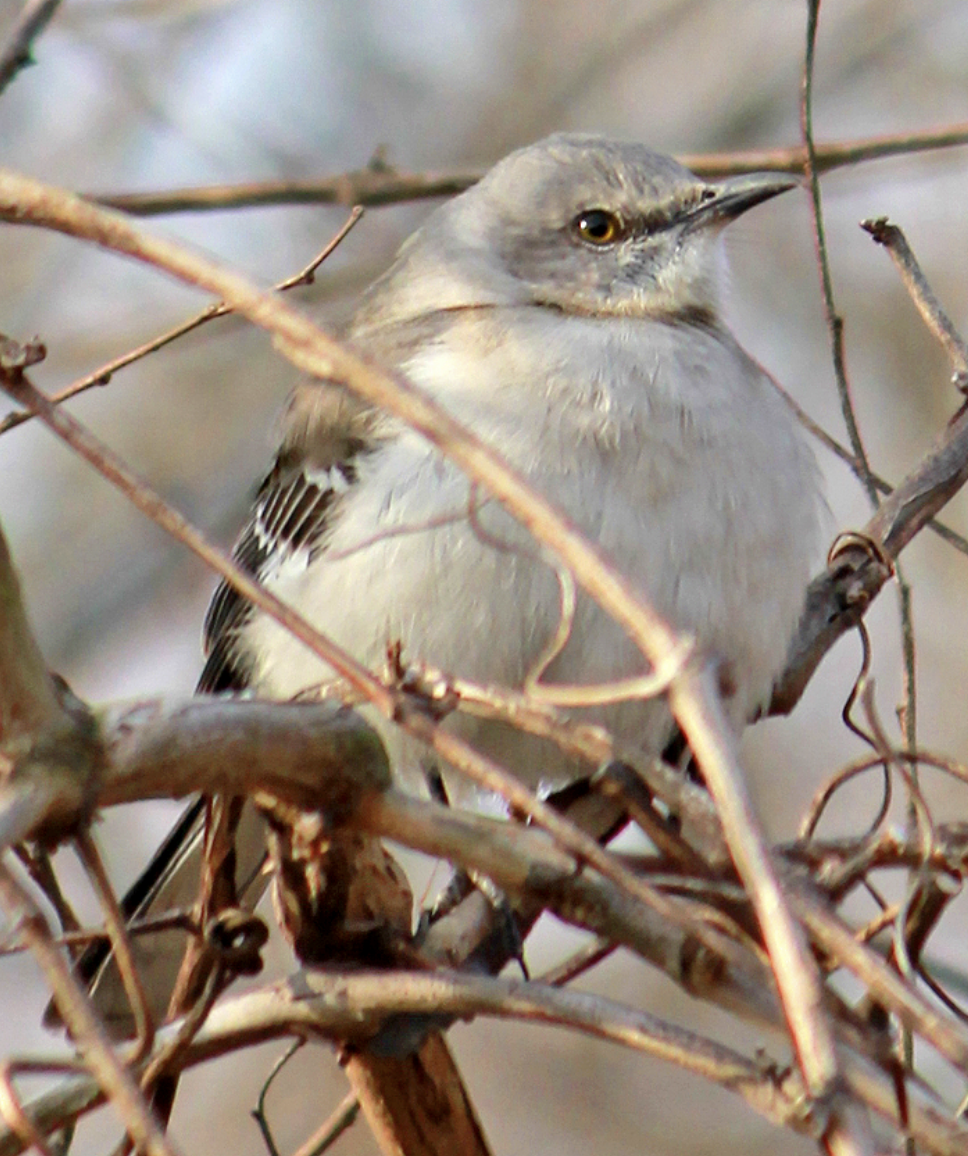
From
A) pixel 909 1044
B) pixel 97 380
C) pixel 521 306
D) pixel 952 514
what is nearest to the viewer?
pixel 909 1044

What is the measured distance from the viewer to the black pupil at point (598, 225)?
181 inches

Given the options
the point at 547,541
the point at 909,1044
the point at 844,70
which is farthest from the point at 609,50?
the point at 547,541

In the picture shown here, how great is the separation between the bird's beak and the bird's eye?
0.68 ft

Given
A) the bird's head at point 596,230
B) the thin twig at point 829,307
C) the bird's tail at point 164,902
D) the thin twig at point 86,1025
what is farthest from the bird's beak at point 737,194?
the thin twig at point 86,1025

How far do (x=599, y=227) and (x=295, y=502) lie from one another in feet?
3.72

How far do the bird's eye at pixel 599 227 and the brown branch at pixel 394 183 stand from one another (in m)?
0.25

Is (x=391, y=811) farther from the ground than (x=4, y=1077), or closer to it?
farther from the ground

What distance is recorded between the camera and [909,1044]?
8.28ft

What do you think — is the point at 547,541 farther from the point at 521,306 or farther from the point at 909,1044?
the point at 521,306

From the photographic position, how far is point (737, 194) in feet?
14.5

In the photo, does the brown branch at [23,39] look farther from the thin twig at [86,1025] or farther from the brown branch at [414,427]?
the thin twig at [86,1025]

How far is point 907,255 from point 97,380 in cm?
141

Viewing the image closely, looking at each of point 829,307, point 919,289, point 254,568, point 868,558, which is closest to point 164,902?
point 254,568

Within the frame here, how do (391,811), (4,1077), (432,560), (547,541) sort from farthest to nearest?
(432,560)
(391,811)
(4,1077)
(547,541)
